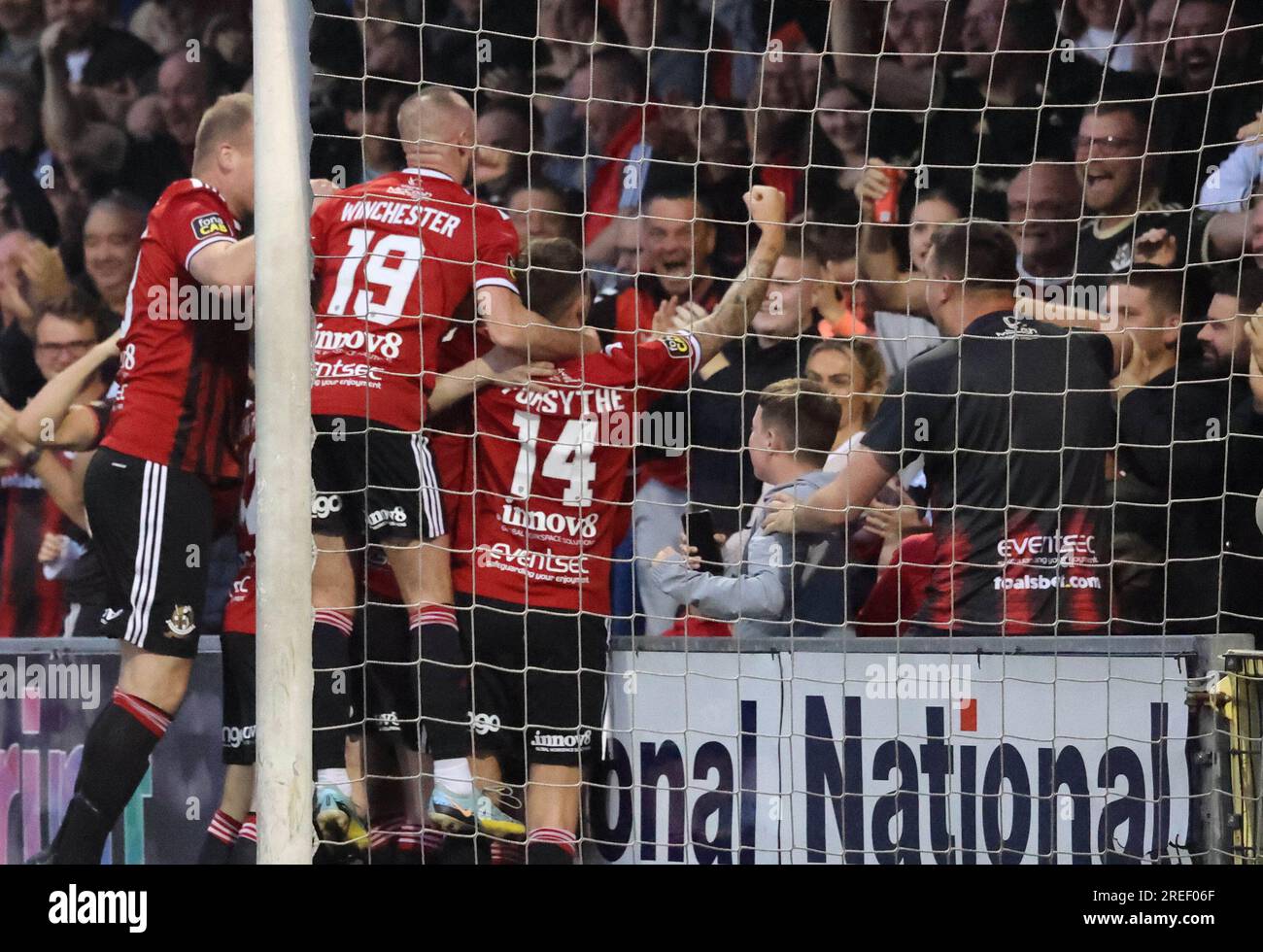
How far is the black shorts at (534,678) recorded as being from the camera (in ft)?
13.4

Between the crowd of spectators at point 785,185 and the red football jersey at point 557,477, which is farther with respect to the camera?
the crowd of spectators at point 785,185

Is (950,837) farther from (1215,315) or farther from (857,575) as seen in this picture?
(1215,315)

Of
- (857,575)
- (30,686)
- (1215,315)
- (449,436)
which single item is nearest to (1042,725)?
(857,575)

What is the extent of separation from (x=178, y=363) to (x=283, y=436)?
1406mm

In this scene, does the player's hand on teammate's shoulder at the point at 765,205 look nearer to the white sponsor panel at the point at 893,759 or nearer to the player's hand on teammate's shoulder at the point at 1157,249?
the player's hand on teammate's shoulder at the point at 1157,249

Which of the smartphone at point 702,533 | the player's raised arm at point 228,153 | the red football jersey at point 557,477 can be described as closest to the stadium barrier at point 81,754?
the red football jersey at point 557,477

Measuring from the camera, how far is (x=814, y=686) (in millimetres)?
3924

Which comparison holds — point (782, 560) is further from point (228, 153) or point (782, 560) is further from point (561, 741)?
point (228, 153)

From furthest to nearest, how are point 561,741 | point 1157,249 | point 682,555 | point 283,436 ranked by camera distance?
point 1157,249
point 682,555
point 561,741
point 283,436

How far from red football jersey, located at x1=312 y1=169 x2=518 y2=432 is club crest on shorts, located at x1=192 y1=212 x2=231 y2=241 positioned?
237 millimetres

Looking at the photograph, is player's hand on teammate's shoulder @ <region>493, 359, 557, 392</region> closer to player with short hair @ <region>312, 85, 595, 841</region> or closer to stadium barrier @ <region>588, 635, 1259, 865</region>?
player with short hair @ <region>312, 85, 595, 841</region>

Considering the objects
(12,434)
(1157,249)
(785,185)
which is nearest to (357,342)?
(12,434)

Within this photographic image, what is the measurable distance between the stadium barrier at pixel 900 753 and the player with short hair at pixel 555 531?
0.54ft

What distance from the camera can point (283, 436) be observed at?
3.01 meters
